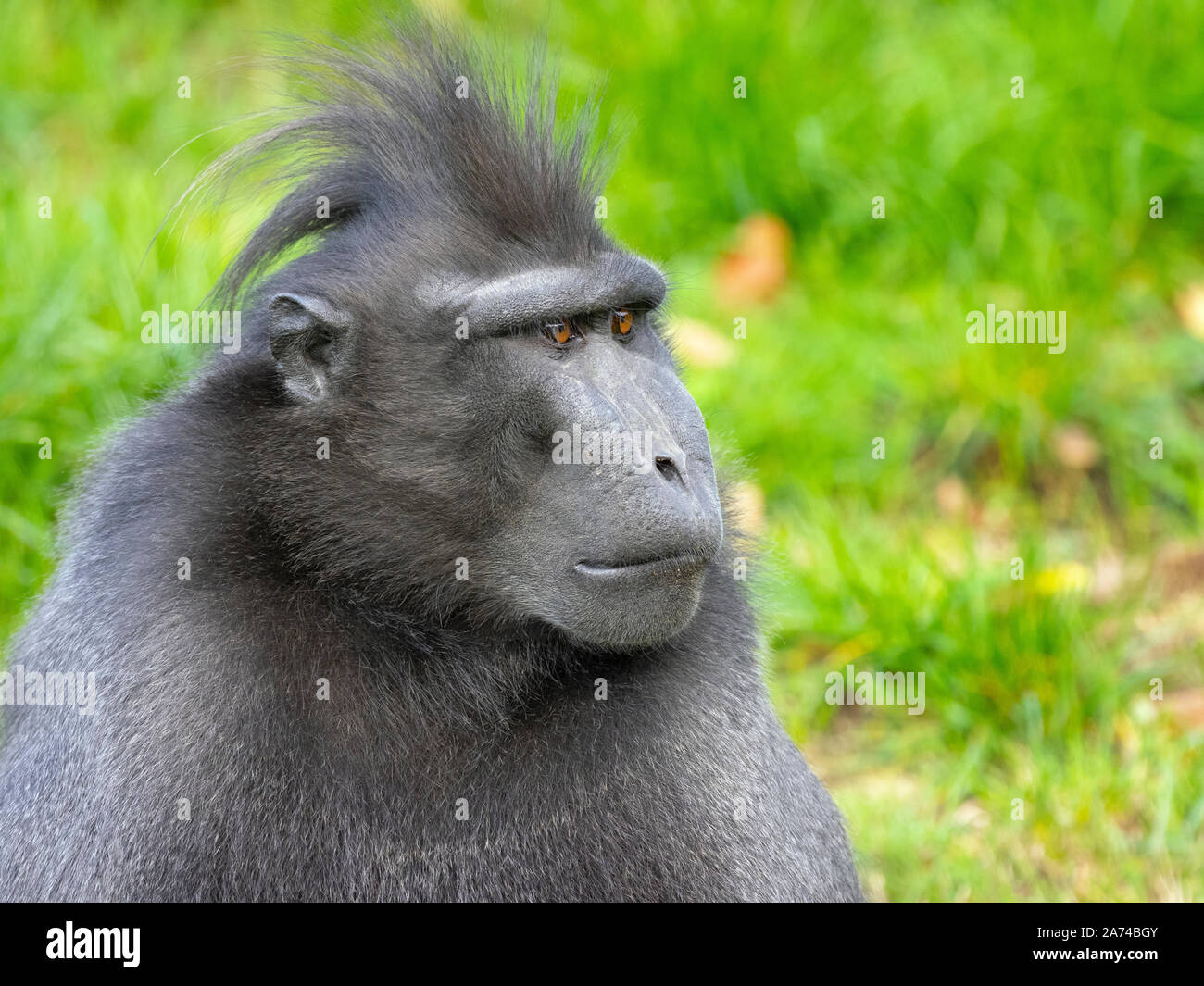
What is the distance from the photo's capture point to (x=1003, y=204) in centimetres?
845

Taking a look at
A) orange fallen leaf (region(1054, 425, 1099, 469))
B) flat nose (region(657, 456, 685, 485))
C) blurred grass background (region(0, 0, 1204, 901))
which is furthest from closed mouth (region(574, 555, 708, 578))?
orange fallen leaf (region(1054, 425, 1099, 469))

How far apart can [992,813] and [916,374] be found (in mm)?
2673

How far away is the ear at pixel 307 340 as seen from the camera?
13.9 feet

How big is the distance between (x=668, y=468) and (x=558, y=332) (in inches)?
19.7

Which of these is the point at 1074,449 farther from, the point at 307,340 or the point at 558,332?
the point at 307,340

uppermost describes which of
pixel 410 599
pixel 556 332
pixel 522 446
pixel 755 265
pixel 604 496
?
pixel 755 265

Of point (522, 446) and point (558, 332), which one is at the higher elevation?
point (558, 332)

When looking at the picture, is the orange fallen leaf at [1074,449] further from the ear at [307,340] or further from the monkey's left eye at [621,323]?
the ear at [307,340]

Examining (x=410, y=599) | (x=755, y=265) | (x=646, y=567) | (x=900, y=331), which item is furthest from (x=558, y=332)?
(x=755, y=265)

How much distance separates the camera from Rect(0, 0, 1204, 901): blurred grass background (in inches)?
241

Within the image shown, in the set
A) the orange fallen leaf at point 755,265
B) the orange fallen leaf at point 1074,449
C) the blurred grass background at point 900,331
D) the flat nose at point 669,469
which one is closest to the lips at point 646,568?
the flat nose at point 669,469

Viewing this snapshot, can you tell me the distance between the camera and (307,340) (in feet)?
14.0
